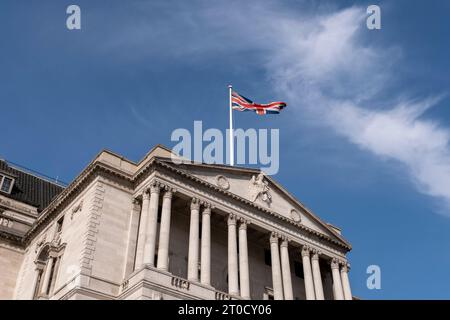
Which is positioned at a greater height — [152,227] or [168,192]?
[168,192]

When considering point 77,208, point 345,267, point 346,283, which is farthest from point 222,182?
point 346,283

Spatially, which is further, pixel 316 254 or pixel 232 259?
pixel 316 254

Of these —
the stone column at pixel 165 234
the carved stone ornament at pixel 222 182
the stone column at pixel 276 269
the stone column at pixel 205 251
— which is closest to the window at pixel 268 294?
the stone column at pixel 276 269

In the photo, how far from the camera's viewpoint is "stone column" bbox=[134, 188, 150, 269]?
33.1 meters

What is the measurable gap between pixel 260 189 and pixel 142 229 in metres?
12.7

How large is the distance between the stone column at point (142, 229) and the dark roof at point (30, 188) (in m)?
21.3

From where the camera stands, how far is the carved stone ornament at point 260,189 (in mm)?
42719

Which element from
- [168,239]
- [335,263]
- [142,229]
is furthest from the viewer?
[335,263]

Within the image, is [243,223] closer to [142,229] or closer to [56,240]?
[142,229]

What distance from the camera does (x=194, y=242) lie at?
35375 mm

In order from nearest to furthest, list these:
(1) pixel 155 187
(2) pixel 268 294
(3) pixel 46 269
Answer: (1) pixel 155 187
(3) pixel 46 269
(2) pixel 268 294

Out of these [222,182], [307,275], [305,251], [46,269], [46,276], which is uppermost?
[222,182]

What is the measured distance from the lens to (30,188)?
55344 mm

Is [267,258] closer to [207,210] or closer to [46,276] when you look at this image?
[207,210]
